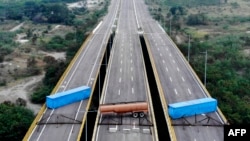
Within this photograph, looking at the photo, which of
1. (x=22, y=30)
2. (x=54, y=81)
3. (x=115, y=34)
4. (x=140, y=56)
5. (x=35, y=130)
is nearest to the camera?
(x=35, y=130)

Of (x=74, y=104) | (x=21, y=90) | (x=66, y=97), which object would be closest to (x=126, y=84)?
(x=74, y=104)

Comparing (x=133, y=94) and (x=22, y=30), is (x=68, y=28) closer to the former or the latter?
(x=22, y=30)

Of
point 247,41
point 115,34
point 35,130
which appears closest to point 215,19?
point 247,41

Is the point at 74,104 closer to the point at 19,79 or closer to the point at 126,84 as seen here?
the point at 126,84

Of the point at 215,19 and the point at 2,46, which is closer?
the point at 2,46

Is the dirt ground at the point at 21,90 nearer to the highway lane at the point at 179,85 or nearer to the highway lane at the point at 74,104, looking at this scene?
the highway lane at the point at 74,104

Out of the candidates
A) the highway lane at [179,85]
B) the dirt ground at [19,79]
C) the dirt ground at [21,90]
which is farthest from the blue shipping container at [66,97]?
the dirt ground at [21,90]
